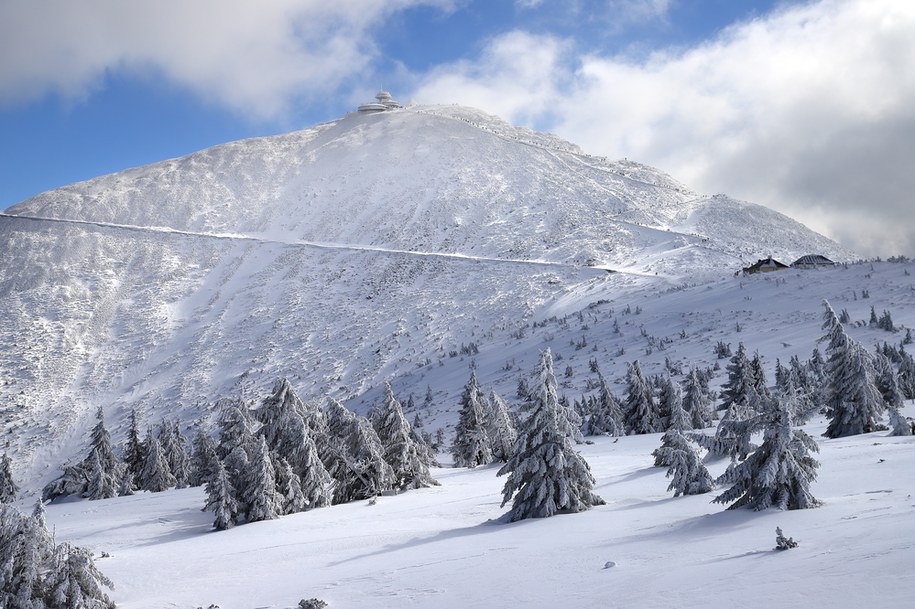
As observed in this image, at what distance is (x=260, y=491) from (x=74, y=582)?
13384 mm

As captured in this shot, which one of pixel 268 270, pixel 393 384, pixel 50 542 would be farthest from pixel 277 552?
pixel 268 270

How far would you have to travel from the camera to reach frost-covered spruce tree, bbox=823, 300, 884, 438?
24922mm

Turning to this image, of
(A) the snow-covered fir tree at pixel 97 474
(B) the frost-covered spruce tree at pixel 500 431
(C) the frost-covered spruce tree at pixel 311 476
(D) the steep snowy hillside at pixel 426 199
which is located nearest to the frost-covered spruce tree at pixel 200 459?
(A) the snow-covered fir tree at pixel 97 474

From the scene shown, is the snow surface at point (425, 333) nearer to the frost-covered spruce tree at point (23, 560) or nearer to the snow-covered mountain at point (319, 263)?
the snow-covered mountain at point (319, 263)

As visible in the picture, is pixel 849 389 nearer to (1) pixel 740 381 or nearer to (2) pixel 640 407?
(1) pixel 740 381

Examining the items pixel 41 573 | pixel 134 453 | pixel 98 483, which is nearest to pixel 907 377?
pixel 41 573

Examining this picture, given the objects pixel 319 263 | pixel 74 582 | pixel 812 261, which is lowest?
pixel 74 582

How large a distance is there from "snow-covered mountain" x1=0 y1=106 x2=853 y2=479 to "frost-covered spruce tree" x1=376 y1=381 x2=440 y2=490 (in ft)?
130

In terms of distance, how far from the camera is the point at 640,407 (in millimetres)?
48594

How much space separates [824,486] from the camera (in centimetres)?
1320

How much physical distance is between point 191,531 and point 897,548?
2293 centimetres

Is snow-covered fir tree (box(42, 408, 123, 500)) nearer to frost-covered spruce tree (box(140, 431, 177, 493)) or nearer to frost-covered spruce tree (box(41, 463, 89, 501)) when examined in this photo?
frost-covered spruce tree (box(41, 463, 89, 501))

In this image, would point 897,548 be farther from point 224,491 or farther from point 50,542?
point 224,491

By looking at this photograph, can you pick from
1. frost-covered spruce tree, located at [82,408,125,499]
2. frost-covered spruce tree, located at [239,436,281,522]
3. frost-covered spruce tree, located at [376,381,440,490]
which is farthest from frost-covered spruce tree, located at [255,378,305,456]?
frost-covered spruce tree, located at [82,408,125,499]
